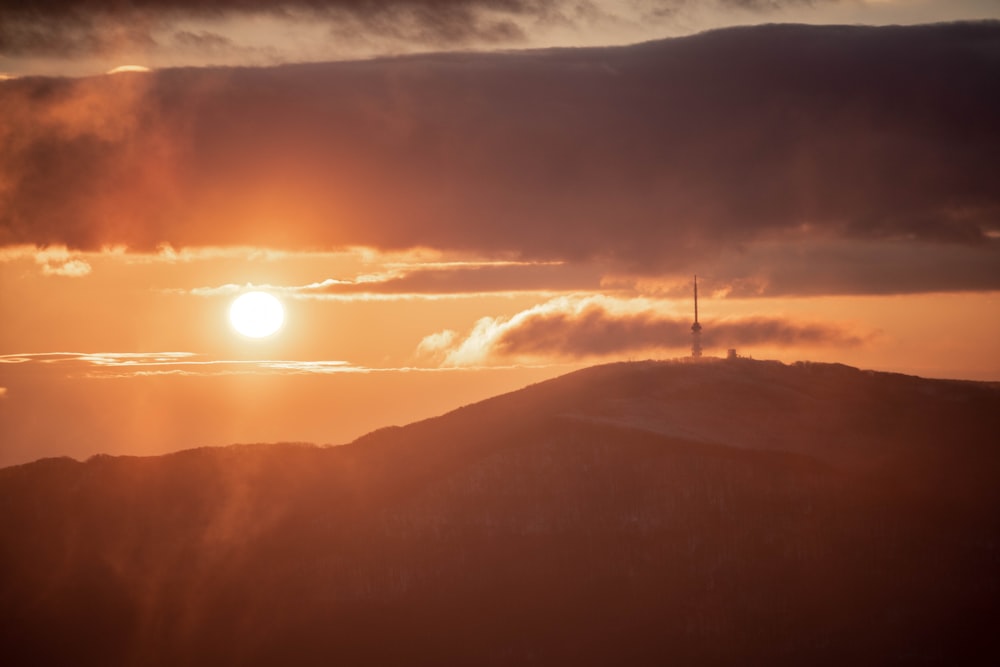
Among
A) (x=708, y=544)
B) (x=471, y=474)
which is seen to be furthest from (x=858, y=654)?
(x=471, y=474)

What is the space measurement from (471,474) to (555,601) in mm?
19185

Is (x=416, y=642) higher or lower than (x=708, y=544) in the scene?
lower

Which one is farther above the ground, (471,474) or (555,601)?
(471,474)

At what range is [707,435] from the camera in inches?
7608

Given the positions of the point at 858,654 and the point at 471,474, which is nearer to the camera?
the point at 858,654

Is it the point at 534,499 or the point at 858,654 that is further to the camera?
the point at 534,499

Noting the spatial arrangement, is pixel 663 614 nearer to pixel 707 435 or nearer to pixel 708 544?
pixel 708 544

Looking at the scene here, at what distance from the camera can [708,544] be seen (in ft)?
640

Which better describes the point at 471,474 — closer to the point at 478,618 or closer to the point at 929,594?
the point at 478,618

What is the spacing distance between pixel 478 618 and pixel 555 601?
10018 millimetres

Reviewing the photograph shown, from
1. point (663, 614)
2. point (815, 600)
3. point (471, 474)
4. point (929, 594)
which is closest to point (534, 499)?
point (471, 474)

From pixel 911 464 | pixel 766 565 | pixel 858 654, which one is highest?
pixel 911 464

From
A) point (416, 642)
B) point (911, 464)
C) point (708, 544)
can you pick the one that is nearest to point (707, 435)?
point (708, 544)

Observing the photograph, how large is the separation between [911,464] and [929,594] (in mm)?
18043
